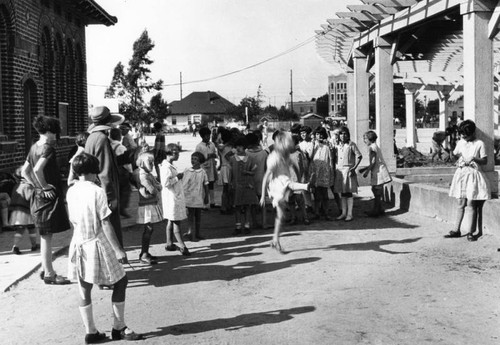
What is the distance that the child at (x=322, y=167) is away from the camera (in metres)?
11.3

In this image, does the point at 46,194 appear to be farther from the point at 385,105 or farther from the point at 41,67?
the point at 41,67

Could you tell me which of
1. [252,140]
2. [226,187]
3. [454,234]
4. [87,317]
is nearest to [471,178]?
[454,234]

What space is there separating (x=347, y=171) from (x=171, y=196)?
12.5 feet

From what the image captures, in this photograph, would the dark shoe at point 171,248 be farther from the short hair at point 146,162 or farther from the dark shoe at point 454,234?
the dark shoe at point 454,234

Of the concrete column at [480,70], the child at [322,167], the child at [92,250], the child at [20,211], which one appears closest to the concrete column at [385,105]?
the child at [322,167]

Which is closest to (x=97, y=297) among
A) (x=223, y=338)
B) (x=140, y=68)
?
(x=223, y=338)

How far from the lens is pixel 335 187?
1143cm

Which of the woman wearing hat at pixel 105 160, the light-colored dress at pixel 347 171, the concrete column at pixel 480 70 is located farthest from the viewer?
the light-colored dress at pixel 347 171

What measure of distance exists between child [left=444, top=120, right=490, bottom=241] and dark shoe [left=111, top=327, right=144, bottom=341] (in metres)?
5.45

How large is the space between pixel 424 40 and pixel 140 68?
2863 cm

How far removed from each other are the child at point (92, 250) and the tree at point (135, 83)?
129 ft

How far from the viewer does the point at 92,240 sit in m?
5.11

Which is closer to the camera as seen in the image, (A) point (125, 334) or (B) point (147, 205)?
(A) point (125, 334)

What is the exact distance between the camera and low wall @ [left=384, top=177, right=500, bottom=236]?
30.1ft
